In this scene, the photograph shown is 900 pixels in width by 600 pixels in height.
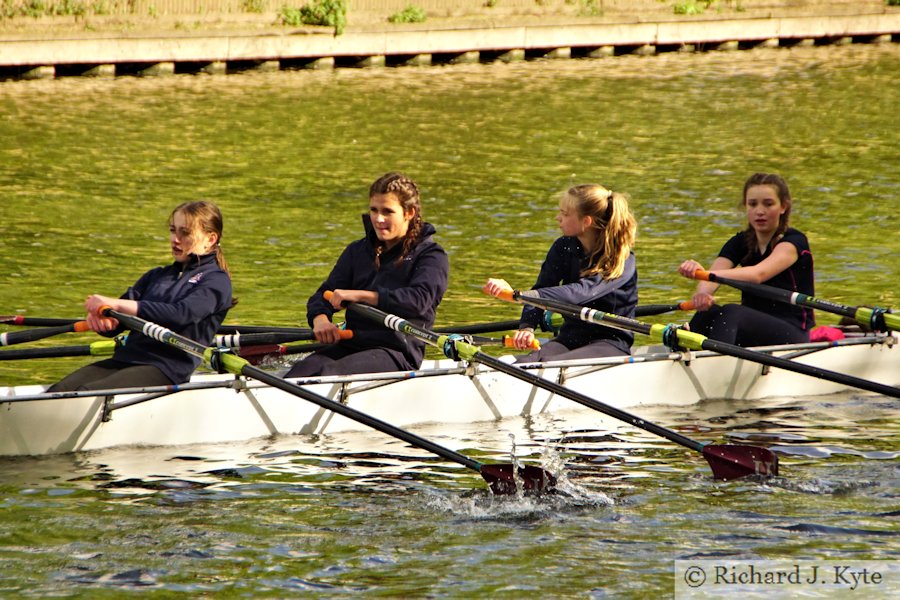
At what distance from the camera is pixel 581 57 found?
33625mm

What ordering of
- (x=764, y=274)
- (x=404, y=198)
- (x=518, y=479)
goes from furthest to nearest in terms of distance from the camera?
(x=764, y=274), (x=404, y=198), (x=518, y=479)

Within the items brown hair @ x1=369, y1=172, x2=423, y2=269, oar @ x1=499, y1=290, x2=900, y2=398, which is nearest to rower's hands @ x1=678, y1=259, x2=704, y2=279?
oar @ x1=499, y1=290, x2=900, y2=398

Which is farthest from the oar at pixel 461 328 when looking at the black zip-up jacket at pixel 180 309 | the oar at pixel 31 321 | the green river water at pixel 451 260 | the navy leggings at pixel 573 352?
the black zip-up jacket at pixel 180 309

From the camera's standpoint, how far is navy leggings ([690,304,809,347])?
10.3 metres

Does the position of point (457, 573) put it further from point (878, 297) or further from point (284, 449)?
point (878, 297)

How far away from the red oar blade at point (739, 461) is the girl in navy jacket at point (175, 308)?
312cm

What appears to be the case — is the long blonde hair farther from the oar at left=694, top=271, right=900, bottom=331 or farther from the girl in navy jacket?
the girl in navy jacket

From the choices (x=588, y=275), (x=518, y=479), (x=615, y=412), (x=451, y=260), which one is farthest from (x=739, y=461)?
(x=451, y=260)

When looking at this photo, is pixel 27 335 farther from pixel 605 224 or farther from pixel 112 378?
pixel 605 224

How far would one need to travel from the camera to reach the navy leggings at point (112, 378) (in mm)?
8602

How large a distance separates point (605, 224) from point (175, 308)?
2.92 meters

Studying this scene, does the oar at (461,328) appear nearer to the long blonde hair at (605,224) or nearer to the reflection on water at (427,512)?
the long blonde hair at (605,224)

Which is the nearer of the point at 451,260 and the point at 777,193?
the point at 777,193

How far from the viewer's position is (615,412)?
8.53m
